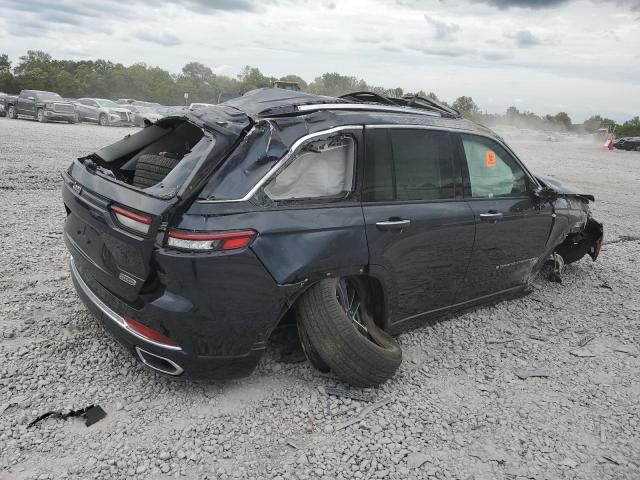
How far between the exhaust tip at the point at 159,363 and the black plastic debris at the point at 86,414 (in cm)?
35

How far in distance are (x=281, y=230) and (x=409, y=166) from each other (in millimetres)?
1193

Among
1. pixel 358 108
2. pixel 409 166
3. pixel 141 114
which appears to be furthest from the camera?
pixel 141 114

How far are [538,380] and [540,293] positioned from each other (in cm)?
184

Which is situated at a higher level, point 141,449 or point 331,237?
point 331,237

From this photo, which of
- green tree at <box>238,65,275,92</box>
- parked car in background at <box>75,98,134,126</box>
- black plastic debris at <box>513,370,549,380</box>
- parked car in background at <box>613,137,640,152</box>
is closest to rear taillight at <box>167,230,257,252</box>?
black plastic debris at <box>513,370,549,380</box>

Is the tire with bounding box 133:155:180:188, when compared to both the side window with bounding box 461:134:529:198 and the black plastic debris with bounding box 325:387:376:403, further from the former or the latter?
the side window with bounding box 461:134:529:198

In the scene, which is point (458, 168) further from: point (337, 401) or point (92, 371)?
point (92, 371)

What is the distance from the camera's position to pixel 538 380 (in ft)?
12.1

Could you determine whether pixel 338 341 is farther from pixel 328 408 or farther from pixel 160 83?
pixel 160 83

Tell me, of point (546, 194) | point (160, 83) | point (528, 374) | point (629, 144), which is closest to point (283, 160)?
point (528, 374)

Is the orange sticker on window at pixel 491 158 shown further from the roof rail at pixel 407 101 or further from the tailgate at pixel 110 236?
the tailgate at pixel 110 236

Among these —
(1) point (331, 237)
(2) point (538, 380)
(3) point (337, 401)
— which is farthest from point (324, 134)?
(2) point (538, 380)

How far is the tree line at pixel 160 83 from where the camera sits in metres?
56.5

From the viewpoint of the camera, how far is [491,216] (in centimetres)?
407
